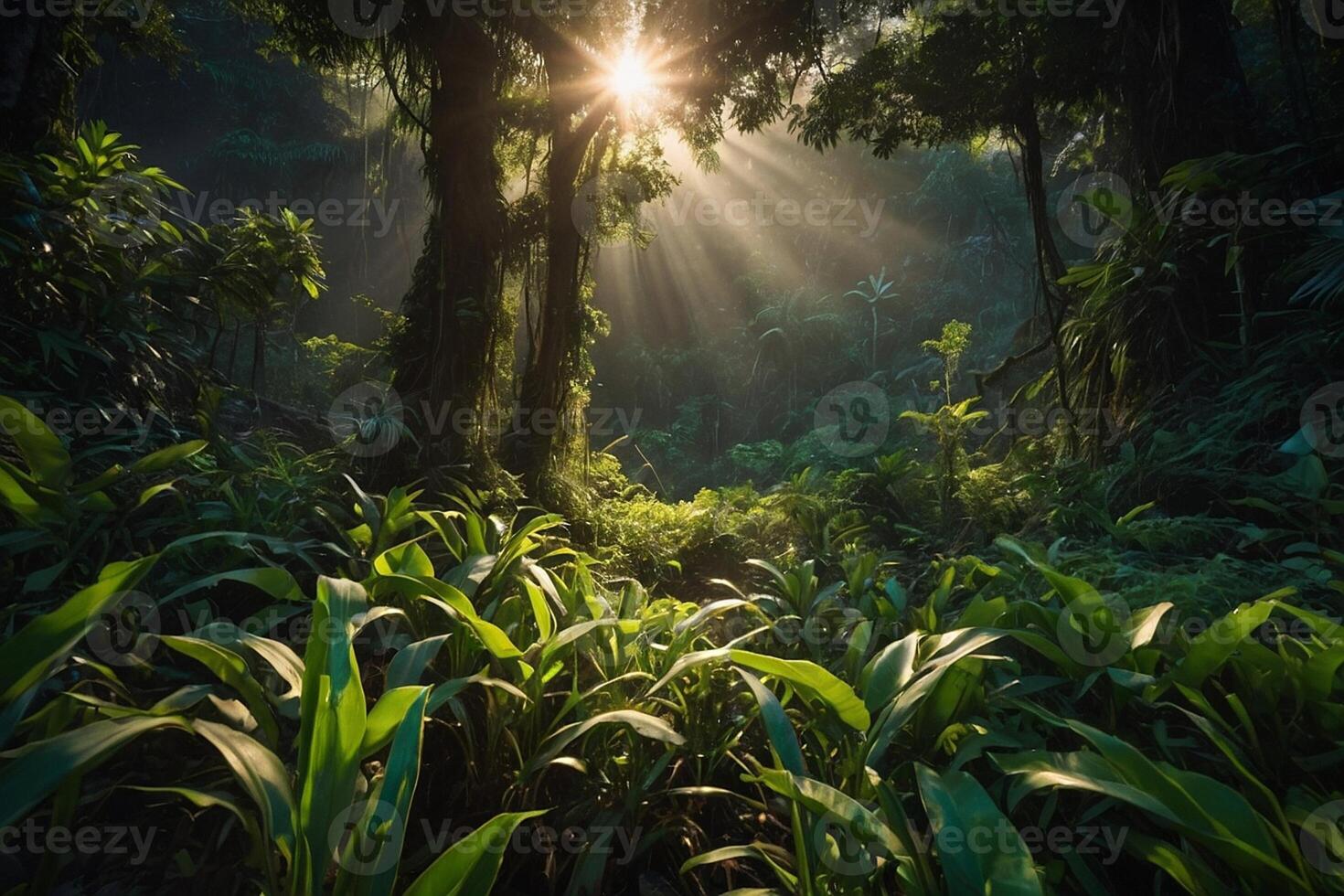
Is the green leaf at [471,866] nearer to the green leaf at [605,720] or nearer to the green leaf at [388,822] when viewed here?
the green leaf at [388,822]

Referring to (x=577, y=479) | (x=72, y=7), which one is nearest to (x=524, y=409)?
(x=577, y=479)

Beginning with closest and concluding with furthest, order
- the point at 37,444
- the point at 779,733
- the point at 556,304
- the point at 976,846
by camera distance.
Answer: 1. the point at 976,846
2. the point at 779,733
3. the point at 37,444
4. the point at 556,304

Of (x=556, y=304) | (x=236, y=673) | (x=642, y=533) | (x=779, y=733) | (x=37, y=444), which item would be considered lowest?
(x=779, y=733)

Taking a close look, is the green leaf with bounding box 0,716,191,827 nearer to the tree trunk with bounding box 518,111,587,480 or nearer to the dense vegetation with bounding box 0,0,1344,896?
the dense vegetation with bounding box 0,0,1344,896

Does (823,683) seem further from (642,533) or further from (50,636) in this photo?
(642,533)

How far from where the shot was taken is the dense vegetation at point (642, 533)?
0.89 m

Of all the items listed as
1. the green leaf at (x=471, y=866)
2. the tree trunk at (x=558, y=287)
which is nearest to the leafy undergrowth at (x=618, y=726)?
the green leaf at (x=471, y=866)

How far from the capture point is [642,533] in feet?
11.2

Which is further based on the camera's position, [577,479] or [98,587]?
[577,479]

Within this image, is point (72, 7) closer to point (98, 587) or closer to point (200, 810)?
point (98, 587)

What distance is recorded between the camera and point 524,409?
3.48m

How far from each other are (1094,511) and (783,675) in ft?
7.09

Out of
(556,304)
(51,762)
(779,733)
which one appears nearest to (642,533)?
(556,304)

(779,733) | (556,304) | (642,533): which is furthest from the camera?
(556,304)
